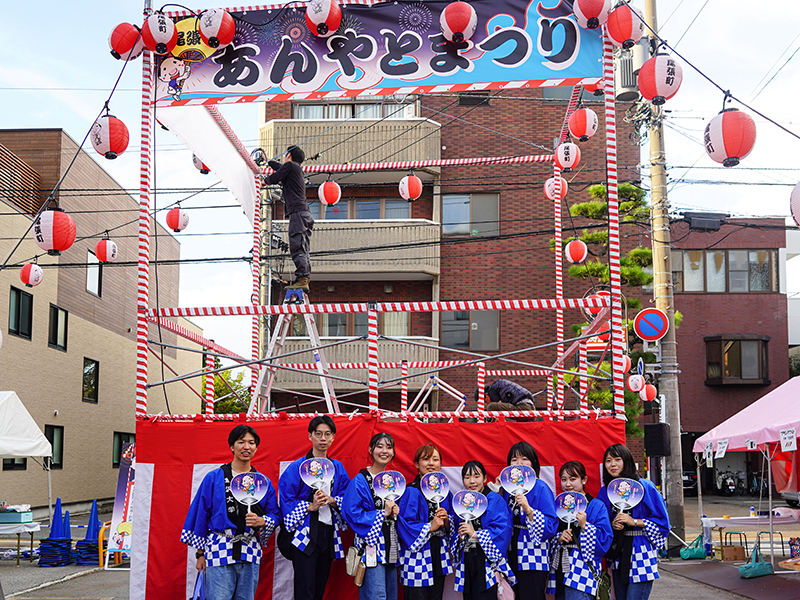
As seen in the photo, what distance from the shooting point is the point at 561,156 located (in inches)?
437

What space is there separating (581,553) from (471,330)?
17646 mm

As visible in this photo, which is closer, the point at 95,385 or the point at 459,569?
the point at 459,569

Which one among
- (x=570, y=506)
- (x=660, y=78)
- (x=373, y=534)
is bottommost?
(x=373, y=534)

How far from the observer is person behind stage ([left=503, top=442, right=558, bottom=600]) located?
20.1 ft

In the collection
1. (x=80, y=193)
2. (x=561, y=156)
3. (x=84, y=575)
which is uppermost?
(x=80, y=193)

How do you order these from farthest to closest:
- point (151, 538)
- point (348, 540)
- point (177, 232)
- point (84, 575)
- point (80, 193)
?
1. point (80, 193)
2. point (177, 232)
3. point (84, 575)
4. point (151, 538)
5. point (348, 540)

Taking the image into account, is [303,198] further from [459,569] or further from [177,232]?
[177,232]

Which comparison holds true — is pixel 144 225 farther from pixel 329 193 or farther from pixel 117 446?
pixel 117 446

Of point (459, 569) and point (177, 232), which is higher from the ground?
point (177, 232)

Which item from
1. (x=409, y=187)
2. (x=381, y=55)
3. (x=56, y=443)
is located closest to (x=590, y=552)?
(x=381, y=55)

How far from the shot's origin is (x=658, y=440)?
14.1 meters

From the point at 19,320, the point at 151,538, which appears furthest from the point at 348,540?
the point at 19,320

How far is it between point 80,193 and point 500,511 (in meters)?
23.8

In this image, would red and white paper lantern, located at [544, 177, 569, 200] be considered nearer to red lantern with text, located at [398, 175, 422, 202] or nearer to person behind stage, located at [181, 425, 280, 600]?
red lantern with text, located at [398, 175, 422, 202]
